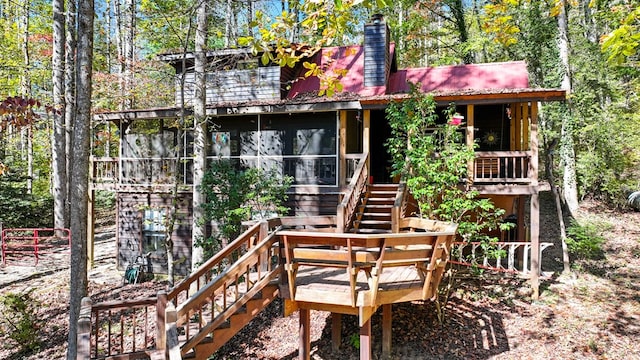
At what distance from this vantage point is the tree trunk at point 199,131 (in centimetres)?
1044

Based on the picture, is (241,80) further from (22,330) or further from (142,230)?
(22,330)

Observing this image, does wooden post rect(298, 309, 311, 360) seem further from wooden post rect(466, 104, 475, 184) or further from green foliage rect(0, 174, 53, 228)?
green foliage rect(0, 174, 53, 228)

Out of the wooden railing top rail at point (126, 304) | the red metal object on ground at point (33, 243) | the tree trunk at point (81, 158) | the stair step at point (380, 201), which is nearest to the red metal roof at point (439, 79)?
the stair step at point (380, 201)

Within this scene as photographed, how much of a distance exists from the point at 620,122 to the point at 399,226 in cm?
1322

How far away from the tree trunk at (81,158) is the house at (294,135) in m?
3.92

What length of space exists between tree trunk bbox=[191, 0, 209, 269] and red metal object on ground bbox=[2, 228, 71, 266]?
226 inches

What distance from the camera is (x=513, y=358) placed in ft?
22.5

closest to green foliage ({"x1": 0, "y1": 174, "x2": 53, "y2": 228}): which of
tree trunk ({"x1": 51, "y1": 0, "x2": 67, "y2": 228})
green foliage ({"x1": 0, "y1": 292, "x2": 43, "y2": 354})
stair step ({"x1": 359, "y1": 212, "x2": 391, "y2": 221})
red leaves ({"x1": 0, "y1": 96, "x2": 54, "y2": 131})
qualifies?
tree trunk ({"x1": 51, "y1": 0, "x2": 67, "y2": 228})

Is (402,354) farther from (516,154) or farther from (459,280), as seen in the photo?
(516,154)

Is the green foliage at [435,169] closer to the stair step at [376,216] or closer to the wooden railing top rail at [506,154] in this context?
the wooden railing top rail at [506,154]

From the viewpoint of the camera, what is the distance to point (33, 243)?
1571 cm

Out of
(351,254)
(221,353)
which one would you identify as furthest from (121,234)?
(351,254)

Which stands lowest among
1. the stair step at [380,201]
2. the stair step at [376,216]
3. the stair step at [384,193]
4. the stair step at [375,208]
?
the stair step at [376,216]

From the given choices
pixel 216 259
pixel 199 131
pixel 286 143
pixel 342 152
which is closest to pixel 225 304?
pixel 216 259
